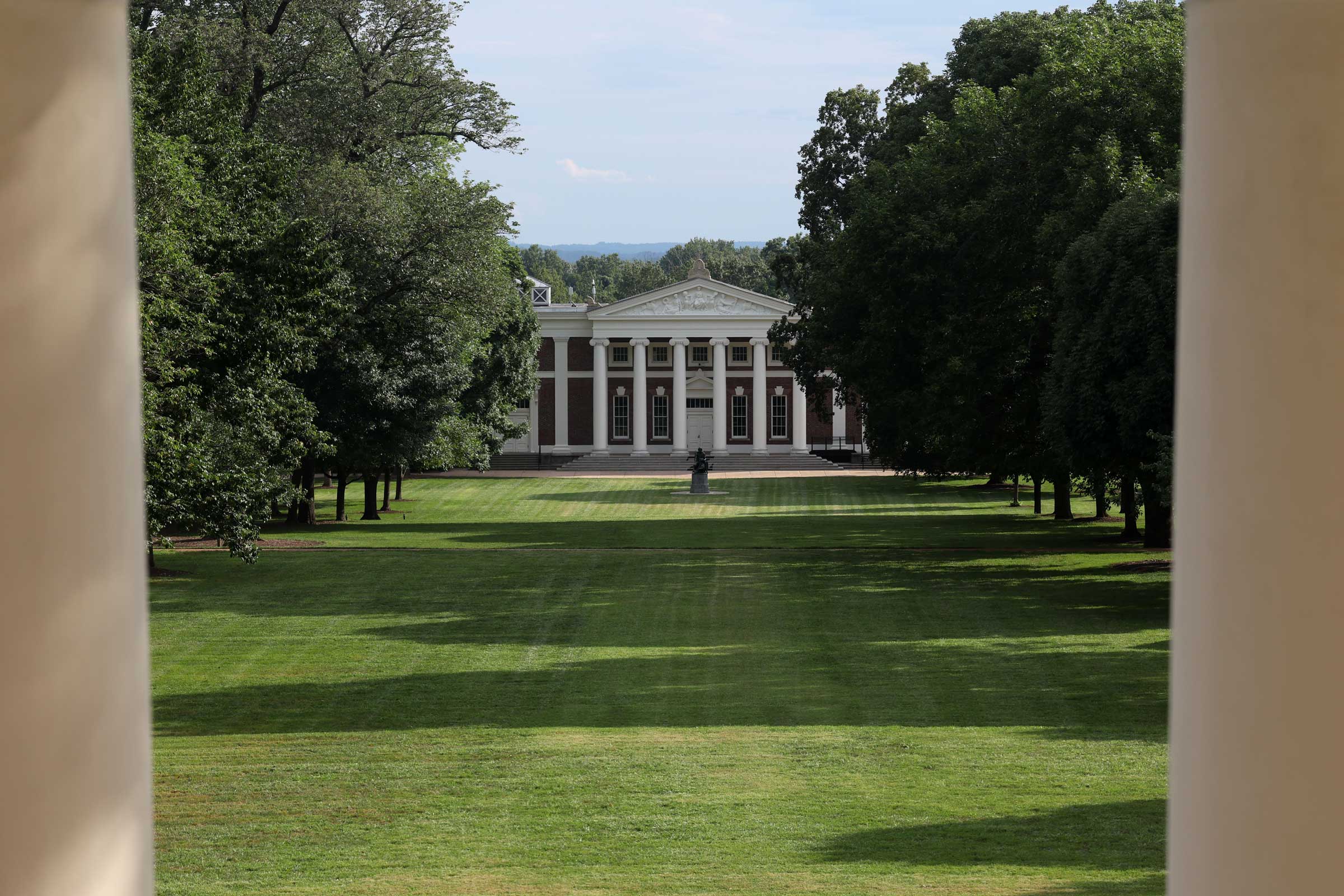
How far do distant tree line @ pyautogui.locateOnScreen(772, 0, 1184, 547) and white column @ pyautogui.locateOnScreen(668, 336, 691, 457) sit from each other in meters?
38.6

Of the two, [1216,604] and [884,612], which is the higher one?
[1216,604]

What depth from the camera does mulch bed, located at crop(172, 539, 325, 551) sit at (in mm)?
33594

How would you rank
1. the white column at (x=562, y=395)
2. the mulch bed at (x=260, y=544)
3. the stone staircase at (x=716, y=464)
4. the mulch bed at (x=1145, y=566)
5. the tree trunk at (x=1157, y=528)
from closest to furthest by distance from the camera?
the mulch bed at (x=1145, y=566)
the tree trunk at (x=1157, y=528)
the mulch bed at (x=260, y=544)
the stone staircase at (x=716, y=464)
the white column at (x=562, y=395)

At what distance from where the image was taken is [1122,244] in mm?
21891

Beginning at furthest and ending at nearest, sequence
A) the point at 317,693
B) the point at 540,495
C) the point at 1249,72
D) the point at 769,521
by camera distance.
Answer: the point at 540,495, the point at 769,521, the point at 317,693, the point at 1249,72

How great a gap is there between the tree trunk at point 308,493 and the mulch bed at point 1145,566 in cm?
1875

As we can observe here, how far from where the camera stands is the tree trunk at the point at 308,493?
37.2 metres

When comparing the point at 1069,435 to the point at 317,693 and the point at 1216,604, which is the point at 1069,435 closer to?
the point at 317,693

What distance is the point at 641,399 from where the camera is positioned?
255ft

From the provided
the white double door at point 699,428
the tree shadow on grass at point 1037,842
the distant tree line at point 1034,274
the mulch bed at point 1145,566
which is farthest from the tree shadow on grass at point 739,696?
the white double door at point 699,428

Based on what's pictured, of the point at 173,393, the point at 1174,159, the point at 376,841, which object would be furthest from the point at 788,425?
the point at 376,841

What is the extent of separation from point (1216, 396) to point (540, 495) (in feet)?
171

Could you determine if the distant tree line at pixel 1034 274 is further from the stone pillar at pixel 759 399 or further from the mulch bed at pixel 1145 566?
the stone pillar at pixel 759 399

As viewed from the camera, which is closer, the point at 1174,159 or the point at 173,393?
the point at 173,393
